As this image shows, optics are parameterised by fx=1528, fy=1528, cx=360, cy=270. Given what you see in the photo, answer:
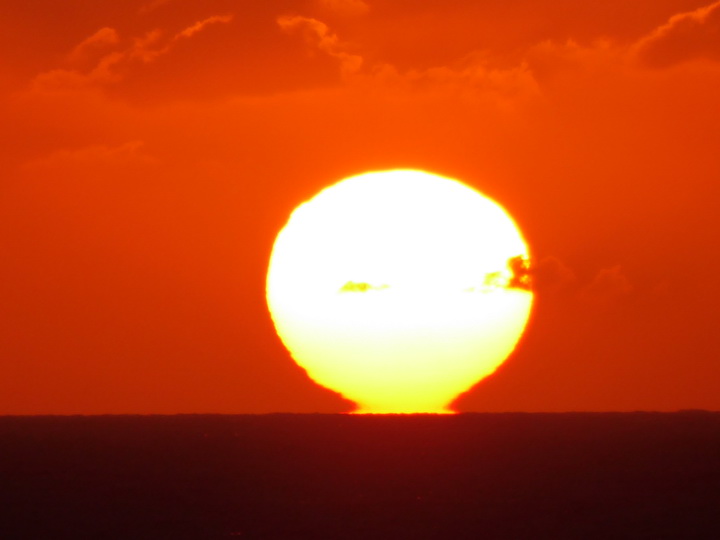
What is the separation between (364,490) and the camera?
10650cm

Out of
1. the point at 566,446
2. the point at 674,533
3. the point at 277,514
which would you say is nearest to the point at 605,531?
the point at 674,533

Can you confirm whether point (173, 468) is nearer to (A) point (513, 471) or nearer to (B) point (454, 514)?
(A) point (513, 471)

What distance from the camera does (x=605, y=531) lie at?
A: 8131 centimetres

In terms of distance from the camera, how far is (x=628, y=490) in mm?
106500

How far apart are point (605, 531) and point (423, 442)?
3713 inches

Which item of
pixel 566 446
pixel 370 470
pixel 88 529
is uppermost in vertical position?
pixel 566 446

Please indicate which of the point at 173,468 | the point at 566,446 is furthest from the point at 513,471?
the point at 566,446

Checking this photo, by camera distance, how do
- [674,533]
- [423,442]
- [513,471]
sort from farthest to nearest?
[423,442]
[513,471]
[674,533]

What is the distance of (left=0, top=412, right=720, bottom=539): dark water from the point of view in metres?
82.8

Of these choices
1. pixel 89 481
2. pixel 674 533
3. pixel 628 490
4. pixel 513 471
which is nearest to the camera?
pixel 674 533

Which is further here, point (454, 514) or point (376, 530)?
point (454, 514)

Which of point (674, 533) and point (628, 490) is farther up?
point (628, 490)

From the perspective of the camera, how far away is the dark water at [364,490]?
82812 mm

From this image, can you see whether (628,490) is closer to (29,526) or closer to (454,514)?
(454,514)
